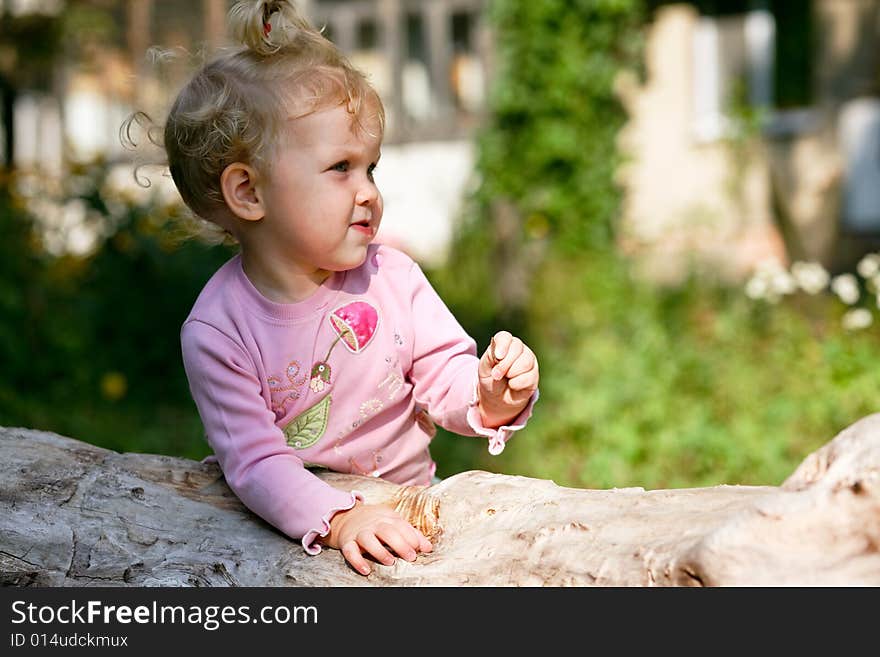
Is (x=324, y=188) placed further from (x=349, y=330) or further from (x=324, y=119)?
(x=349, y=330)

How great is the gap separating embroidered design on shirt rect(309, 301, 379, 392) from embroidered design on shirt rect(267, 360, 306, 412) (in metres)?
0.03

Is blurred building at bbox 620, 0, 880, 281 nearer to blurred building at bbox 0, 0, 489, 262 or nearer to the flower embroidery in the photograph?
blurred building at bbox 0, 0, 489, 262

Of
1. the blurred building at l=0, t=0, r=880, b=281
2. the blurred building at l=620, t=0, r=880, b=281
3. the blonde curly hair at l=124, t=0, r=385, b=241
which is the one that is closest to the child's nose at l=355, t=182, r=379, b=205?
the blonde curly hair at l=124, t=0, r=385, b=241

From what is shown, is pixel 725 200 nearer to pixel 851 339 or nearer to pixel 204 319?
pixel 851 339

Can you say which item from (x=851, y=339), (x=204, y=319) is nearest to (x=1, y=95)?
(x=851, y=339)

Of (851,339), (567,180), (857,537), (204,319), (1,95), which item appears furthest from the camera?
(1,95)

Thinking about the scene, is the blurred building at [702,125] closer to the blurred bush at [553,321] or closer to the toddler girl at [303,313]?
the blurred bush at [553,321]

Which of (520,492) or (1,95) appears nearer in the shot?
(520,492)

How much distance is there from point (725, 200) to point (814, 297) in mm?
1763

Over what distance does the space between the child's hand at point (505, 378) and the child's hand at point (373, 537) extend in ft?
0.89

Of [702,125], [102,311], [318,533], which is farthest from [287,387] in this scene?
[702,125]

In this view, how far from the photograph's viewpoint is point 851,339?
4.45 metres

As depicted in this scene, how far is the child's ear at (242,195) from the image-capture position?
2047mm

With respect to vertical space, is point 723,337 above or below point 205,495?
below
